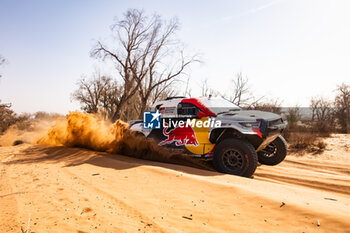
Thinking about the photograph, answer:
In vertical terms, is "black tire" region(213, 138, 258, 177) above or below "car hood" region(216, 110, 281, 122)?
below

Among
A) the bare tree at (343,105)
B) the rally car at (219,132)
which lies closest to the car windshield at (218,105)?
the rally car at (219,132)

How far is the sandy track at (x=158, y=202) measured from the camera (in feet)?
8.25

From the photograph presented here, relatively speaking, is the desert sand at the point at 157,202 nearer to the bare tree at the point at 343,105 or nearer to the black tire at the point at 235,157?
the black tire at the point at 235,157

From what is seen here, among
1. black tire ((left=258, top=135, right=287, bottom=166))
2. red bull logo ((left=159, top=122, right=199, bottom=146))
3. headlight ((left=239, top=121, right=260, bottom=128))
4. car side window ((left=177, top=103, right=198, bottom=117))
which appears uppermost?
car side window ((left=177, top=103, right=198, bottom=117))

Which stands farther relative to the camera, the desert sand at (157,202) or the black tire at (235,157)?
the black tire at (235,157)

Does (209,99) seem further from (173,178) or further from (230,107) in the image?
(173,178)

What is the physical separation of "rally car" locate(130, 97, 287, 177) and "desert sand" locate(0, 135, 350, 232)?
642 mm

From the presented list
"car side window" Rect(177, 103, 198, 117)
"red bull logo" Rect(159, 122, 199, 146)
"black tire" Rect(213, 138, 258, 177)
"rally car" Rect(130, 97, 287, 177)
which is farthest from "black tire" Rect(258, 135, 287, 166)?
"car side window" Rect(177, 103, 198, 117)

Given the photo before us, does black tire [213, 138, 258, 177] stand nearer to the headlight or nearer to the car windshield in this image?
the headlight

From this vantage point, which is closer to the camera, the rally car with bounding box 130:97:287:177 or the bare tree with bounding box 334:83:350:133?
the rally car with bounding box 130:97:287:177

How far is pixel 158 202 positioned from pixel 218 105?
3673 mm

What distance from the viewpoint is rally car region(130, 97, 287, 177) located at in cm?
507

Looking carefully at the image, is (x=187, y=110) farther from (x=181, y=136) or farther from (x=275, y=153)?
(x=275, y=153)

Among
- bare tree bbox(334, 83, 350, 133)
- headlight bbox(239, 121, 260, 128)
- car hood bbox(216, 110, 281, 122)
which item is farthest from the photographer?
bare tree bbox(334, 83, 350, 133)
